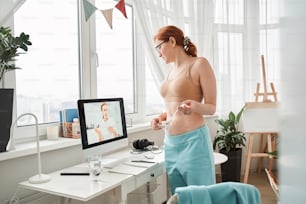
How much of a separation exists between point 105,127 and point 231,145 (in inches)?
84.4

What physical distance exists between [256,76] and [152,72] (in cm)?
178

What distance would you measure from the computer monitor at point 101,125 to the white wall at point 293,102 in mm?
1464

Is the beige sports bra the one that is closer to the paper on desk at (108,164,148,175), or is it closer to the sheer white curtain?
the paper on desk at (108,164,148,175)

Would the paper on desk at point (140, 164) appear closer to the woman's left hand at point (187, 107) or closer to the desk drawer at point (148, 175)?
the desk drawer at point (148, 175)

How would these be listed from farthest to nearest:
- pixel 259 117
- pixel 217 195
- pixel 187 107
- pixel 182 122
Result: pixel 259 117 → pixel 182 122 → pixel 187 107 → pixel 217 195

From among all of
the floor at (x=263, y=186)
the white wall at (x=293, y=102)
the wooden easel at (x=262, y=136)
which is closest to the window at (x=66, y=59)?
the wooden easel at (x=262, y=136)

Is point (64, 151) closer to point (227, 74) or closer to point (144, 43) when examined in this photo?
point (144, 43)

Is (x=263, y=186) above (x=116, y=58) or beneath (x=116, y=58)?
beneath

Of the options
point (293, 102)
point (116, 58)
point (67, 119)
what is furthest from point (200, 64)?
point (293, 102)

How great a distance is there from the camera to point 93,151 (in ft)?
6.12

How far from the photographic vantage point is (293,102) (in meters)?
0.45

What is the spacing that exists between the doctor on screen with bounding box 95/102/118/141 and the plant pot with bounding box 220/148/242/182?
6.58 ft

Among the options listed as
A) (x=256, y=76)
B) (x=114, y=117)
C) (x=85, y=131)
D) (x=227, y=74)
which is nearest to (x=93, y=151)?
(x=85, y=131)

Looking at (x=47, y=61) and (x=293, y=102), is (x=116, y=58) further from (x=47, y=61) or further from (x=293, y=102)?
(x=293, y=102)
